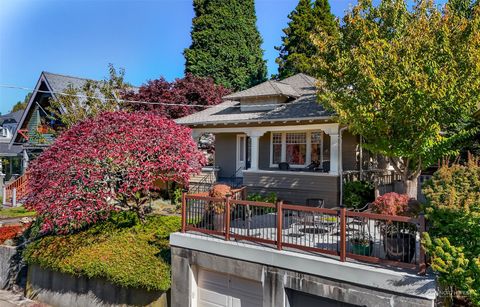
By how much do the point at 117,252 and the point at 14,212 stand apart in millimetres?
13368

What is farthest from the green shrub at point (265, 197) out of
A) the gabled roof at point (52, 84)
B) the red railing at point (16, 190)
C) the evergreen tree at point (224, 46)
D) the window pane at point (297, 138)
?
the evergreen tree at point (224, 46)

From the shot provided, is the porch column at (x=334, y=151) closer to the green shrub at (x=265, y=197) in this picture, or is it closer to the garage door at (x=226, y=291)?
the green shrub at (x=265, y=197)

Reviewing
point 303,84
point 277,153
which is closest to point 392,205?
point 277,153

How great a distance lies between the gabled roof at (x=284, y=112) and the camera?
14180 mm

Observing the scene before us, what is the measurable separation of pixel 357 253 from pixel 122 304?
249 inches

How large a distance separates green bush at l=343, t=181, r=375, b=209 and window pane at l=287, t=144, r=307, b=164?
2.90 m

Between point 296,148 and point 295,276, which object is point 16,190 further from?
point 295,276

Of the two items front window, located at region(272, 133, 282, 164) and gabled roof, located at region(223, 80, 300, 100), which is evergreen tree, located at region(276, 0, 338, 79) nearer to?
gabled roof, located at region(223, 80, 300, 100)

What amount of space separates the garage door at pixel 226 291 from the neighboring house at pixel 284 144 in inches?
238

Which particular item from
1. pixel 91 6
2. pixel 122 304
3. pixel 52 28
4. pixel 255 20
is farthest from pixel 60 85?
pixel 255 20

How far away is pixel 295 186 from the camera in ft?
46.8

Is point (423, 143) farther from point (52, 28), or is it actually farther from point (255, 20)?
point (255, 20)

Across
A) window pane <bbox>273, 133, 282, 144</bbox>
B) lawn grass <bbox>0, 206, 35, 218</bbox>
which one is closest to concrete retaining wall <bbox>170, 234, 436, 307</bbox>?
window pane <bbox>273, 133, 282, 144</bbox>

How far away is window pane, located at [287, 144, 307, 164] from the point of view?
15938mm
